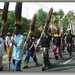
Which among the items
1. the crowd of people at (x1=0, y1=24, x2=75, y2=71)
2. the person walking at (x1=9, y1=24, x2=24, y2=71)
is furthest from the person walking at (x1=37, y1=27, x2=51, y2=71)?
the person walking at (x1=9, y1=24, x2=24, y2=71)

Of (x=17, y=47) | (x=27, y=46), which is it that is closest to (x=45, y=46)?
(x=27, y=46)

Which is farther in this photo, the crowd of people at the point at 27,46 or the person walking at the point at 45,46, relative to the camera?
the person walking at the point at 45,46

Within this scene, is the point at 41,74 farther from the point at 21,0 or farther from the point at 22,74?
the point at 21,0

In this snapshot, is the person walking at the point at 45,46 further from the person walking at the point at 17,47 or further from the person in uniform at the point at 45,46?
the person walking at the point at 17,47

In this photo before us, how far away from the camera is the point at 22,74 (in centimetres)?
707

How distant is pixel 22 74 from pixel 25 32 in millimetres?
4244

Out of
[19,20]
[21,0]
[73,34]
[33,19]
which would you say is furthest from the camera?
[73,34]

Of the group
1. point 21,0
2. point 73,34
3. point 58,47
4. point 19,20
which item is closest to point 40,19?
point 58,47

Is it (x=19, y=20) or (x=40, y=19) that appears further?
(x=40, y=19)

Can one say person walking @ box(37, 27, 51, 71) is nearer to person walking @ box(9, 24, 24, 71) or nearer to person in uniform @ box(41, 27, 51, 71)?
person in uniform @ box(41, 27, 51, 71)

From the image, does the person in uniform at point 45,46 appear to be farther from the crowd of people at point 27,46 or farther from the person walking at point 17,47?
the person walking at point 17,47

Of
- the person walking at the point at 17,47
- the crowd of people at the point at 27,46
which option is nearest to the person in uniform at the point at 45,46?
the crowd of people at the point at 27,46

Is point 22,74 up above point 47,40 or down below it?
below

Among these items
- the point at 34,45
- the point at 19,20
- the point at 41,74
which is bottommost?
the point at 41,74
